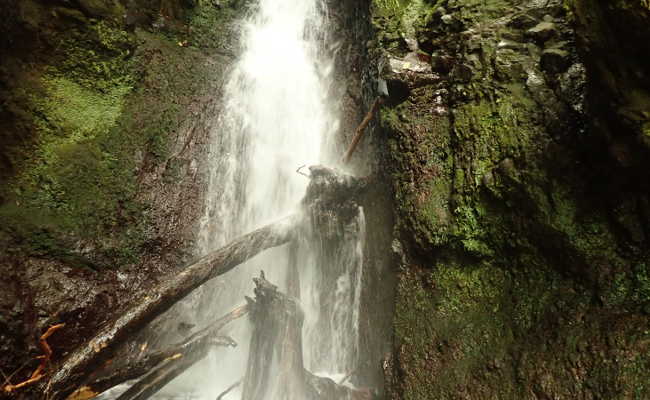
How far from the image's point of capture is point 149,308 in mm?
4129

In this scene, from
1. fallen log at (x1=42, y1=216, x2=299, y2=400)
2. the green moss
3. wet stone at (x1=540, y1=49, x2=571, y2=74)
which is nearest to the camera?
wet stone at (x1=540, y1=49, x2=571, y2=74)

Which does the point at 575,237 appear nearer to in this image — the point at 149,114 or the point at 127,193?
the point at 127,193

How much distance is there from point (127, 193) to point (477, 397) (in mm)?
5982

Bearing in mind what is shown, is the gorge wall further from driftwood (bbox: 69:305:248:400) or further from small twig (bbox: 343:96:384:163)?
driftwood (bbox: 69:305:248:400)

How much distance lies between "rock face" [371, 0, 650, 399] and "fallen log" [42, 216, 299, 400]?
7.37 ft

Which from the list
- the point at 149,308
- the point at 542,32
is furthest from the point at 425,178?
the point at 149,308

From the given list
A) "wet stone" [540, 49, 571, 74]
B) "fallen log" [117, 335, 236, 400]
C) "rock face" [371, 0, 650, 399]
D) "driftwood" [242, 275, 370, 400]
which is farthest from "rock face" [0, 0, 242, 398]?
"wet stone" [540, 49, 571, 74]

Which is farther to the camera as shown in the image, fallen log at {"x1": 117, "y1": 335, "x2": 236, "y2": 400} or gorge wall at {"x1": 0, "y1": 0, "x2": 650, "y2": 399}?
fallen log at {"x1": 117, "y1": 335, "x2": 236, "y2": 400}

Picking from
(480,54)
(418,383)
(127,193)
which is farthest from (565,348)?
(127,193)

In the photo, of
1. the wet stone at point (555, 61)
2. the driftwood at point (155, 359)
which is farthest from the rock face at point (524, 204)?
the driftwood at point (155, 359)

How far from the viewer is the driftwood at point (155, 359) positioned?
396 cm

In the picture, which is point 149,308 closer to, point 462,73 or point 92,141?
point 92,141

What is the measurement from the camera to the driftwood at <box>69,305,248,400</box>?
3958 millimetres

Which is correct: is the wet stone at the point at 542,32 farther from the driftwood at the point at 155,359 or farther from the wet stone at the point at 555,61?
the driftwood at the point at 155,359
